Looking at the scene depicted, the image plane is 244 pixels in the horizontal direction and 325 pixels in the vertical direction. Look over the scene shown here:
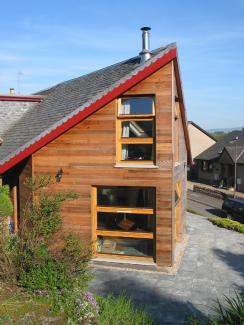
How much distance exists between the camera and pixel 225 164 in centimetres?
4994

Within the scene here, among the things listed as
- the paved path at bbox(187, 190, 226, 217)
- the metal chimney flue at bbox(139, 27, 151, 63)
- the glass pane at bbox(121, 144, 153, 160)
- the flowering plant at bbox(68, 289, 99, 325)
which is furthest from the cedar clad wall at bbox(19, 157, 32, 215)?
the paved path at bbox(187, 190, 226, 217)

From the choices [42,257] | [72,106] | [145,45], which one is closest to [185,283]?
[42,257]

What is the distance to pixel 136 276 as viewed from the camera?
11.5 metres

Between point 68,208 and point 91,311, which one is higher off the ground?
point 68,208

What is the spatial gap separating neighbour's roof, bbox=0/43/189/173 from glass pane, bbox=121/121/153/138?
3.29ft

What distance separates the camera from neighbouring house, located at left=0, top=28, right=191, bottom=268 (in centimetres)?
1177

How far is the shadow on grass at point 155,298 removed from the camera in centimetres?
899

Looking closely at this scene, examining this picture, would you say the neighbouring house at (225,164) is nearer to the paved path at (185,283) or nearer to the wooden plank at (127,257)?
the paved path at (185,283)

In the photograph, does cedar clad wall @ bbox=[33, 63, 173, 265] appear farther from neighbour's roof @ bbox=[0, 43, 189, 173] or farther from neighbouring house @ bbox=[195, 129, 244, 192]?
neighbouring house @ bbox=[195, 129, 244, 192]

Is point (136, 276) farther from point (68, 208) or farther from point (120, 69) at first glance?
point (120, 69)

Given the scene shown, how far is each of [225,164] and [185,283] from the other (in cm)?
4064

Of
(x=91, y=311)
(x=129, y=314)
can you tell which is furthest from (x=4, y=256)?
(x=129, y=314)

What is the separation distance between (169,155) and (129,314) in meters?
5.01

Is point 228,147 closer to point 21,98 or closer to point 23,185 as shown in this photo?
point 21,98
